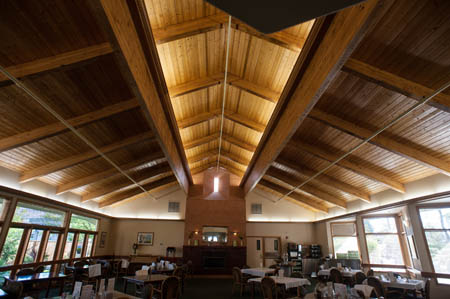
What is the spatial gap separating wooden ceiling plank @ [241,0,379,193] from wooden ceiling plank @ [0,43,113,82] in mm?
3633

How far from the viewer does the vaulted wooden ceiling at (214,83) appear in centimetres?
388

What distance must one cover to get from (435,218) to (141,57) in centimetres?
924

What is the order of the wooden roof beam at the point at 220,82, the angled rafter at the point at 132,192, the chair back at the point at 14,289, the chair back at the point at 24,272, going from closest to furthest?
the chair back at the point at 14,289, the chair back at the point at 24,272, the wooden roof beam at the point at 220,82, the angled rafter at the point at 132,192

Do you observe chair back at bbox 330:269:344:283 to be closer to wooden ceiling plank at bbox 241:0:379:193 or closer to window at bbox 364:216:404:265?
window at bbox 364:216:404:265

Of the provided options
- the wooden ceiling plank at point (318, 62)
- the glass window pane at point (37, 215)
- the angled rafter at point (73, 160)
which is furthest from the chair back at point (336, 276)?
the glass window pane at point (37, 215)

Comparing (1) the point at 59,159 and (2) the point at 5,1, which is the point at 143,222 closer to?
(1) the point at 59,159

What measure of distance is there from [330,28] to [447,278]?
25.3 ft

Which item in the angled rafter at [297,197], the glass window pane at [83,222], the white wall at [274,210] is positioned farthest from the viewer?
the white wall at [274,210]

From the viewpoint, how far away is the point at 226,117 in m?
8.85

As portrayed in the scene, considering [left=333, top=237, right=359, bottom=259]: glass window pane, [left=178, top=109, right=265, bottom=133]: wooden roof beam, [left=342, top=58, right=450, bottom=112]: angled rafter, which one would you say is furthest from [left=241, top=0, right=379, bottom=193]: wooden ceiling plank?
[left=333, top=237, right=359, bottom=259]: glass window pane

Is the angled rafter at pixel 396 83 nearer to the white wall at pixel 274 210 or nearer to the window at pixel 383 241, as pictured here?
the window at pixel 383 241

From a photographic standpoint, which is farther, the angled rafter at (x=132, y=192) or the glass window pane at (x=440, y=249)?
the angled rafter at (x=132, y=192)

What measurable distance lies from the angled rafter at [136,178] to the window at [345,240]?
9442 millimetres

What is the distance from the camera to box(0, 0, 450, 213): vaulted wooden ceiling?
12.7 feet
